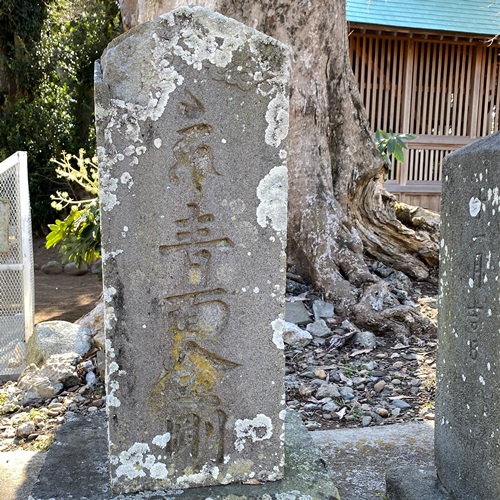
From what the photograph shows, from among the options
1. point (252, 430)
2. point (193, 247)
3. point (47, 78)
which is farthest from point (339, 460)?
point (47, 78)

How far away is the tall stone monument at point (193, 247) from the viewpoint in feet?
6.27

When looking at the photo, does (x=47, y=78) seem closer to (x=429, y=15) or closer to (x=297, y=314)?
(x=429, y=15)

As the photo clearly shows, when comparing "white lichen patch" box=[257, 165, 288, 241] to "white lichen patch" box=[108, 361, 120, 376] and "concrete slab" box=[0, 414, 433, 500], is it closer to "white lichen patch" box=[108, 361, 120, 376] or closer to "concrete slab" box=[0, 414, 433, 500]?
"white lichen patch" box=[108, 361, 120, 376]

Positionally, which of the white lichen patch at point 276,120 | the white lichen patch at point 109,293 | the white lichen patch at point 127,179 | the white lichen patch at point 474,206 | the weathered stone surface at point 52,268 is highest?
the white lichen patch at point 276,120

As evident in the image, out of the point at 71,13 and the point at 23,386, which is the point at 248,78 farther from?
the point at 71,13

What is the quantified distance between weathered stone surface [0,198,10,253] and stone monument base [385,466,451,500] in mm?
3991

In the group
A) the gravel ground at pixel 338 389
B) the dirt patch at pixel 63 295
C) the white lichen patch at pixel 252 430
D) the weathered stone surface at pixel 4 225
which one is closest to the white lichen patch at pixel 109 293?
the white lichen patch at pixel 252 430

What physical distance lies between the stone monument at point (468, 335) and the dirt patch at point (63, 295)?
643 centimetres

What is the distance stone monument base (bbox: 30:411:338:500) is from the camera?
2.08 meters

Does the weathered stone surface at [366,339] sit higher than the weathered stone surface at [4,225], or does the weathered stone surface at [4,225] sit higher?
the weathered stone surface at [4,225]

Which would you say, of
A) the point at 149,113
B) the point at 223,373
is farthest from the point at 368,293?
the point at 149,113

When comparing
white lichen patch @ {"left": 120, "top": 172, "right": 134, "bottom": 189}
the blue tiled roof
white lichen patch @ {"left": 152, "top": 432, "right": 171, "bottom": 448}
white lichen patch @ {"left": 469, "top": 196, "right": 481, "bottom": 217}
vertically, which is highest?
the blue tiled roof

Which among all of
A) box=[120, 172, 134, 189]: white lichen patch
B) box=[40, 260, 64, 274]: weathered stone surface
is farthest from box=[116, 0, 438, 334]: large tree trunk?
box=[40, 260, 64, 274]: weathered stone surface

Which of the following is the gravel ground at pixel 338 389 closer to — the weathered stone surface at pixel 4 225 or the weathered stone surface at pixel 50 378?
the weathered stone surface at pixel 50 378
